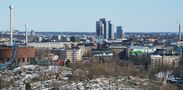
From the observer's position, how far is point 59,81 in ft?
86.3

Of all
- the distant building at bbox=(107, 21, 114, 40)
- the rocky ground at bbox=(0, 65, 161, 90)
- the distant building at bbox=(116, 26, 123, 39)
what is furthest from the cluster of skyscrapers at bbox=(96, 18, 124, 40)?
the rocky ground at bbox=(0, 65, 161, 90)

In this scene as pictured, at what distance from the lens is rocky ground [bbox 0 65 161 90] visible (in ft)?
80.5

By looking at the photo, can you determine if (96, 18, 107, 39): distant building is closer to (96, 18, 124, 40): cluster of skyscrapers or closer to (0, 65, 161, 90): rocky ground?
(96, 18, 124, 40): cluster of skyscrapers

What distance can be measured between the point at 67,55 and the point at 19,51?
88.5 ft

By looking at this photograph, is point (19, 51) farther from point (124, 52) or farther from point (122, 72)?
point (124, 52)

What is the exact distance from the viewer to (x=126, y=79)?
87.0 ft

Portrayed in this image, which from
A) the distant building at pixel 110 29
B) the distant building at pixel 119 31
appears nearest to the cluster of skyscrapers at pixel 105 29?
the distant building at pixel 110 29

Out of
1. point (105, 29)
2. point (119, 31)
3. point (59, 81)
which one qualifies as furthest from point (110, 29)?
point (59, 81)

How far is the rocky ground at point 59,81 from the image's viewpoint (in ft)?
80.5

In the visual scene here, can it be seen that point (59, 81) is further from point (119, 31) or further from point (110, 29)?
point (119, 31)

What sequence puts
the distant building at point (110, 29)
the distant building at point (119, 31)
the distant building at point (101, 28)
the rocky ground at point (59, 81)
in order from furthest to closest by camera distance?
the distant building at point (119, 31) → the distant building at point (101, 28) → the distant building at point (110, 29) → the rocky ground at point (59, 81)

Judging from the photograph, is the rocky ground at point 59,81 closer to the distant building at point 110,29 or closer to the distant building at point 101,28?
the distant building at point 110,29

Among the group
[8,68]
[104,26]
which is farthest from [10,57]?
[104,26]

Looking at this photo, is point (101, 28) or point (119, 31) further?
point (119, 31)
